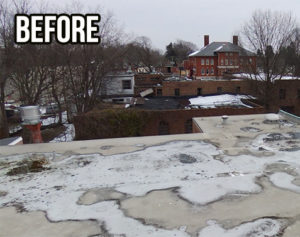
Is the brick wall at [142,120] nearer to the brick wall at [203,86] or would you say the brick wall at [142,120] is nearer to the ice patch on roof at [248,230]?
the brick wall at [203,86]

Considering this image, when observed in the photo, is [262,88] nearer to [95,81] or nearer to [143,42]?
[95,81]

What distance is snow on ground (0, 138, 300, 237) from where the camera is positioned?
4.30 m

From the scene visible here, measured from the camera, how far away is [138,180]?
5.91 meters

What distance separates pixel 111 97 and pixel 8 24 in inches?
520

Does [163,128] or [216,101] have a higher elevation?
[216,101]

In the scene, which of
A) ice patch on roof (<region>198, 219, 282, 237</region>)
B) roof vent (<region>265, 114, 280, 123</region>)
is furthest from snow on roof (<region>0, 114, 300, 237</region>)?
roof vent (<region>265, 114, 280, 123</region>)

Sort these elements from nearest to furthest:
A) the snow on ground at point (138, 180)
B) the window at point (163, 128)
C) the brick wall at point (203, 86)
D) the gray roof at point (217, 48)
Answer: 1. the snow on ground at point (138, 180)
2. the window at point (163, 128)
3. the brick wall at point (203, 86)
4. the gray roof at point (217, 48)

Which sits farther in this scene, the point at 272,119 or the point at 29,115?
the point at 272,119

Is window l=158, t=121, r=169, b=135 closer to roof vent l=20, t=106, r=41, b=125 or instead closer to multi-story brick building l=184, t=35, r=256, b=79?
roof vent l=20, t=106, r=41, b=125

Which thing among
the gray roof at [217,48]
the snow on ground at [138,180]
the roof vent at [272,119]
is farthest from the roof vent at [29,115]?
the gray roof at [217,48]

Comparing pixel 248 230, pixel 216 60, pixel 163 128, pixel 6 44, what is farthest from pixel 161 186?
pixel 216 60

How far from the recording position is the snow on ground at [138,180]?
430 cm

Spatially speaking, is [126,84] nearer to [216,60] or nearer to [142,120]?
[142,120]

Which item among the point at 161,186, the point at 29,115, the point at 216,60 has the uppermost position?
the point at 216,60
